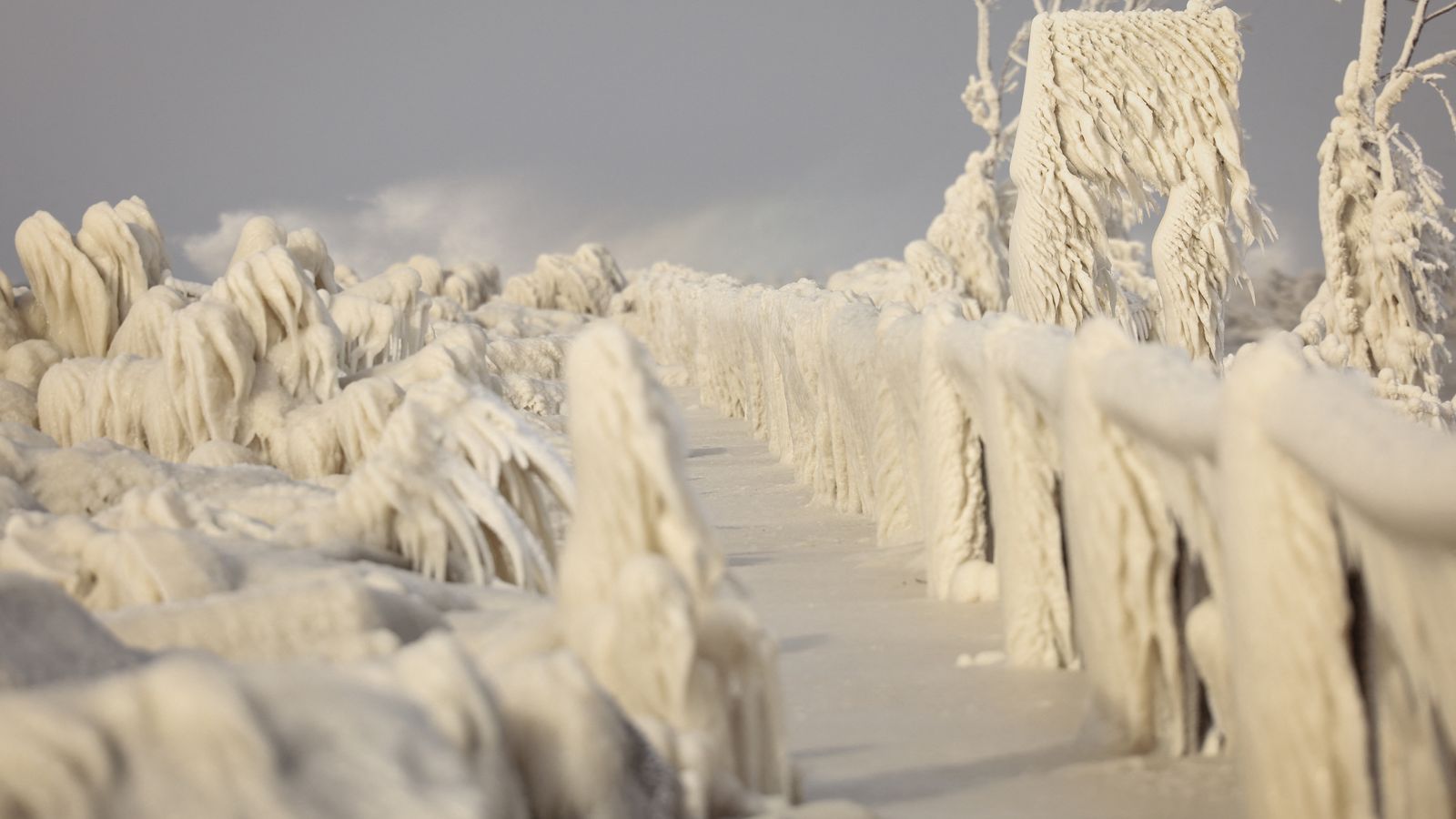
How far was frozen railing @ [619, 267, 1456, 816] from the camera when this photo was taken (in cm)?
256

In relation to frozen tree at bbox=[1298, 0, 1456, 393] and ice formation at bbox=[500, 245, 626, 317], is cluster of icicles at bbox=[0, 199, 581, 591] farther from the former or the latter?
ice formation at bbox=[500, 245, 626, 317]

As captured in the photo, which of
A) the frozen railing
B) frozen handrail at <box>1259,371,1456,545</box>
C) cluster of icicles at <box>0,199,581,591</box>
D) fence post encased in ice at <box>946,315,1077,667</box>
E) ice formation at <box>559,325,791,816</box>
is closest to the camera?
frozen handrail at <box>1259,371,1456,545</box>

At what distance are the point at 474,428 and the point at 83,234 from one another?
783cm

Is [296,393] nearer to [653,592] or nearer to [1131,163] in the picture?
[653,592]

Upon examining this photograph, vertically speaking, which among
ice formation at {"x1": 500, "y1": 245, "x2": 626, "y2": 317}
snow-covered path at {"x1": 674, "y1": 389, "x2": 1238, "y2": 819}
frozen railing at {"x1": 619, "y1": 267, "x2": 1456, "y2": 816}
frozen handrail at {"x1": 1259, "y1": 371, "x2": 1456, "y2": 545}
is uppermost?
frozen handrail at {"x1": 1259, "y1": 371, "x2": 1456, "y2": 545}

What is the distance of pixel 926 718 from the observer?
4.42 meters

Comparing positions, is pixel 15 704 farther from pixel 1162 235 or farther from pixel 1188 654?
pixel 1162 235

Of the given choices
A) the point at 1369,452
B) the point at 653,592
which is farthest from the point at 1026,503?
the point at 1369,452

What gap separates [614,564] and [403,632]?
2.55ft

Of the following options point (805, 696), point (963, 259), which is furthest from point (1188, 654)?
point (963, 259)

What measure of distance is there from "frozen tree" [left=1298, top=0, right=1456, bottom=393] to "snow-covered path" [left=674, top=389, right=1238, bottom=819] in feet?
18.4

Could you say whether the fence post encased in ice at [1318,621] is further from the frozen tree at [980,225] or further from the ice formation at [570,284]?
the ice formation at [570,284]

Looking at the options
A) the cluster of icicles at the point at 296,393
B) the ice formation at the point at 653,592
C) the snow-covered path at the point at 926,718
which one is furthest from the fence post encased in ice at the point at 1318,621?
the cluster of icicles at the point at 296,393

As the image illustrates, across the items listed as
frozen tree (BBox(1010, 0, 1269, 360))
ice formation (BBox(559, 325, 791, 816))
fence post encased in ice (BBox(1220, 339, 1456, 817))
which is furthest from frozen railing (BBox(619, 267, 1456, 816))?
frozen tree (BBox(1010, 0, 1269, 360))
